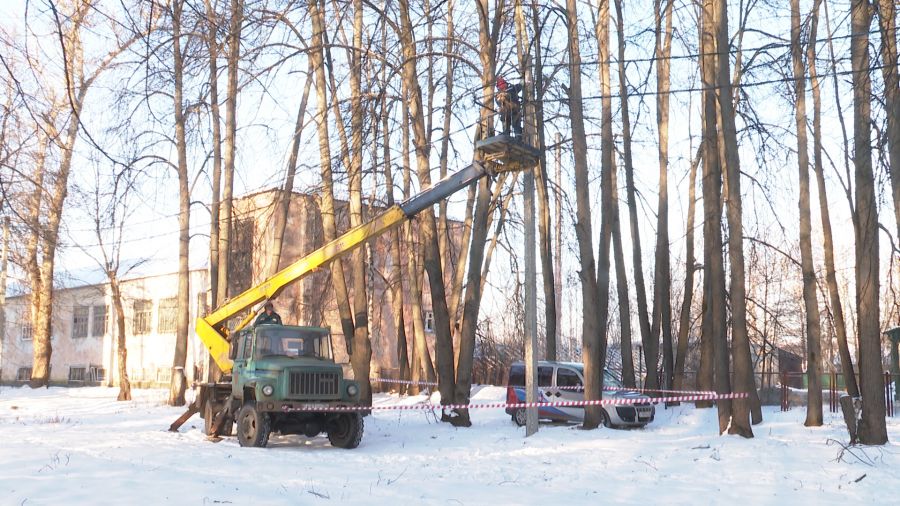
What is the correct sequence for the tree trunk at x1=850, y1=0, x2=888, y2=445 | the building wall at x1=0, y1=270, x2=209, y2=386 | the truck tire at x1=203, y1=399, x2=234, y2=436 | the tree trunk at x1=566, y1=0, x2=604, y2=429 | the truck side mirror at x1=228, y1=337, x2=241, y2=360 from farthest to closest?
the building wall at x1=0, y1=270, x2=209, y2=386 < the tree trunk at x1=566, y1=0, x2=604, y2=429 < the truck tire at x1=203, y1=399, x2=234, y2=436 < the truck side mirror at x1=228, y1=337, x2=241, y2=360 < the tree trunk at x1=850, y1=0, x2=888, y2=445

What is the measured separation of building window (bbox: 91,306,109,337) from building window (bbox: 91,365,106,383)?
1.90 m

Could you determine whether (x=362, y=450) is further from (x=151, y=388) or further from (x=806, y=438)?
(x=151, y=388)

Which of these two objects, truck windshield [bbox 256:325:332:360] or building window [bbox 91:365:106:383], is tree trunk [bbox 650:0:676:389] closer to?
truck windshield [bbox 256:325:332:360]

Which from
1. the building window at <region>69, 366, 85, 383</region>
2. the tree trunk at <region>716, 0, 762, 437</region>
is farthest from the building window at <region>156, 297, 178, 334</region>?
the tree trunk at <region>716, 0, 762, 437</region>

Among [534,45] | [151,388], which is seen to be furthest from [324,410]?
[151,388]

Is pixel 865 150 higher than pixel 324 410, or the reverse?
pixel 865 150

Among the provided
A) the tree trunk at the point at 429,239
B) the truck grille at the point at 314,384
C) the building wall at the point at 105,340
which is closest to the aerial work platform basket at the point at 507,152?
the tree trunk at the point at 429,239

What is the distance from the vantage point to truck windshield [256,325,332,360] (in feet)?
54.0

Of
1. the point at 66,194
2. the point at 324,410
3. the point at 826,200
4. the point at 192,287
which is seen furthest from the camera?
the point at 192,287

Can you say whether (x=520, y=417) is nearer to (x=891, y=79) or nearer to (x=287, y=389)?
(x=287, y=389)

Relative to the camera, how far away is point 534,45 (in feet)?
67.2

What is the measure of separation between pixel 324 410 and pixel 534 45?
408 inches

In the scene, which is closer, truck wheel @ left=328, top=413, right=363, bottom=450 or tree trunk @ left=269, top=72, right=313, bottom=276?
truck wheel @ left=328, top=413, right=363, bottom=450

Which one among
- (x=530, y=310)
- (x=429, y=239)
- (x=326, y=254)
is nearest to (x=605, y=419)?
(x=530, y=310)
